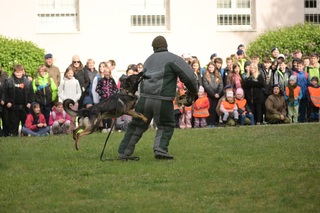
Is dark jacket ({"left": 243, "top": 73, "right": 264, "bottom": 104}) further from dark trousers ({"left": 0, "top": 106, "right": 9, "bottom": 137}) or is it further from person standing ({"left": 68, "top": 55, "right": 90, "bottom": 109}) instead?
dark trousers ({"left": 0, "top": 106, "right": 9, "bottom": 137})

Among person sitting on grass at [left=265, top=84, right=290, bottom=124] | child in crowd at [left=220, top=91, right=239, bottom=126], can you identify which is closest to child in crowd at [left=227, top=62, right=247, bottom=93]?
child in crowd at [left=220, top=91, right=239, bottom=126]

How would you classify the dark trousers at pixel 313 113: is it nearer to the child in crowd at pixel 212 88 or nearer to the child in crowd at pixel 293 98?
the child in crowd at pixel 293 98

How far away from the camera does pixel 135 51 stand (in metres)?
31.8

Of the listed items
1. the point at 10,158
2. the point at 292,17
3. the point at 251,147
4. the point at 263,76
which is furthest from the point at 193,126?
the point at 292,17

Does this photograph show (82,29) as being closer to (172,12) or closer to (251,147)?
(172,12)

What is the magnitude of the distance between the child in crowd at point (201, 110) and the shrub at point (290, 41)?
6.81 m

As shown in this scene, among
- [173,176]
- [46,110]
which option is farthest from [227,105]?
[173,176]

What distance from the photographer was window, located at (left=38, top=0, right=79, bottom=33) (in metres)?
31.5

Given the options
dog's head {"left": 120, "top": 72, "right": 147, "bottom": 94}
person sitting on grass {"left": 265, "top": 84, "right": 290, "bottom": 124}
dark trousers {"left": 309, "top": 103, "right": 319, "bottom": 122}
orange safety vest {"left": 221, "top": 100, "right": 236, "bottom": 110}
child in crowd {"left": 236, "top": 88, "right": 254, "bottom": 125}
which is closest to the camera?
dog's head {"left": 120, "top": 72, "right": 147, "bottom": 94}

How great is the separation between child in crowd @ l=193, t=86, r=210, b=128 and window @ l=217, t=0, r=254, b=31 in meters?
9.19

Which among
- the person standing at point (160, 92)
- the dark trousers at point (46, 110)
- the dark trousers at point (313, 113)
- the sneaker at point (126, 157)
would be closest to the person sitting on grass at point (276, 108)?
the dark trousers at point (313, 113)

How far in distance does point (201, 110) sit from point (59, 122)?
139 inches

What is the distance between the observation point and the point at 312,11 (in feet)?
110

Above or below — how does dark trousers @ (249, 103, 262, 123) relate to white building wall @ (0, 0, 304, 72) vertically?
below
